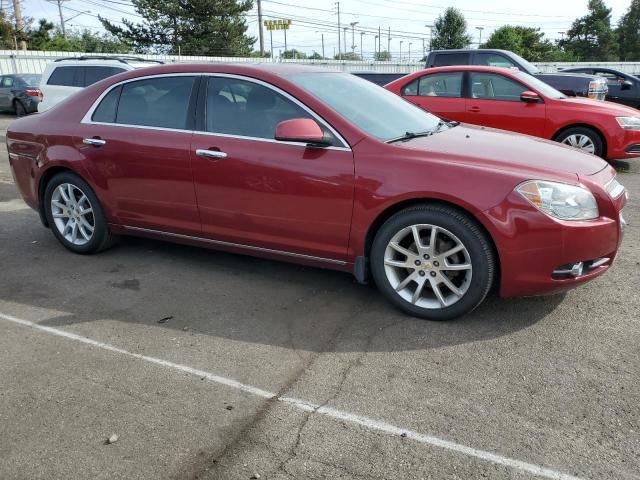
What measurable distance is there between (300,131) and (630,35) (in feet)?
237

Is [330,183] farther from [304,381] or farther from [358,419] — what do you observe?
[358,419]

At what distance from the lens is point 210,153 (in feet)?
13.9

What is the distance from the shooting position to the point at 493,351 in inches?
132

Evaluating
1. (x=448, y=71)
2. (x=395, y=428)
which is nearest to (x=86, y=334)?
(x=395, y=428)

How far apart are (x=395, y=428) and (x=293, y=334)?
3.66 ft

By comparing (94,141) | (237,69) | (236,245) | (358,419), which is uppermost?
(237,69)

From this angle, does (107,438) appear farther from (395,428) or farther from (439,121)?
(439,121)

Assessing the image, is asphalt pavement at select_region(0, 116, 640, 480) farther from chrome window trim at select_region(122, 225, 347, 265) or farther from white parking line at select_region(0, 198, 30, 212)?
white parking line at select_region(0, 198, 30, 212)

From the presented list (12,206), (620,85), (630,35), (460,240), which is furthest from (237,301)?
(630,35)

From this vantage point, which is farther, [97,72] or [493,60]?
[97,72]

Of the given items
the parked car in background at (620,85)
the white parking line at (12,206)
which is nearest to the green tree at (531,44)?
the parked car in background at (620,85)

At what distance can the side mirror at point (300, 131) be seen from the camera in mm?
3746

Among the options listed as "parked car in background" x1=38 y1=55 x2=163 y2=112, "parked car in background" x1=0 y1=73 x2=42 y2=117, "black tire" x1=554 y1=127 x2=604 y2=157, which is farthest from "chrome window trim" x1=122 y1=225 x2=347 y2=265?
"parked car in background" x1=0 y1=73 x2=42 y2=117

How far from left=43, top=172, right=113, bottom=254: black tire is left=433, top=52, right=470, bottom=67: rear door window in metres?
9.14
